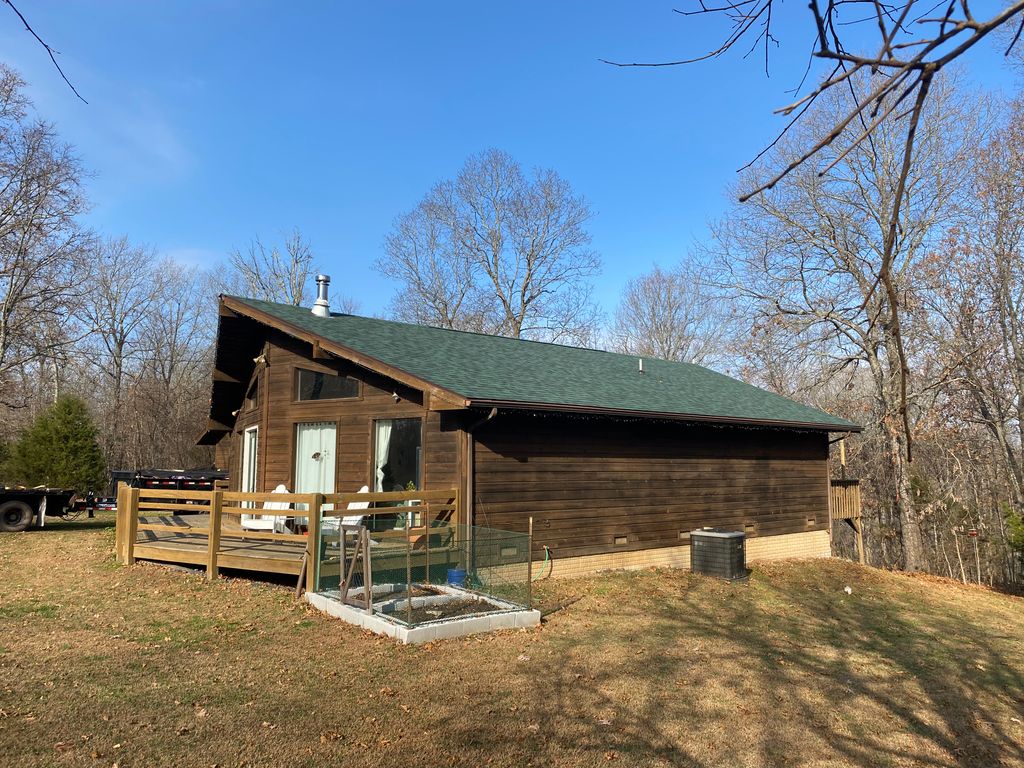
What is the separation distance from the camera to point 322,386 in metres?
12.3

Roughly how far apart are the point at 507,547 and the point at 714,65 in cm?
658

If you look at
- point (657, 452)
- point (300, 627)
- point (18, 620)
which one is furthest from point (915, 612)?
point (18, 620)

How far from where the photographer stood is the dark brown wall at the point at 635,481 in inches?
412

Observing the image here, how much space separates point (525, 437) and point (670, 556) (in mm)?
3929

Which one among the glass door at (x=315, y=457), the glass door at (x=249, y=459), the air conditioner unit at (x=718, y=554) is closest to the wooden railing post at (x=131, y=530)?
the glass door at (x=315, y=457)

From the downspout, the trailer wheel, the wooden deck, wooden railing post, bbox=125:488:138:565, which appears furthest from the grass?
the trailer wheel

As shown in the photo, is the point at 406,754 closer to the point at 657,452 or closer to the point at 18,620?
the point at 18,620

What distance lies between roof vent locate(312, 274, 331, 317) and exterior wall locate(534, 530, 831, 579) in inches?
248

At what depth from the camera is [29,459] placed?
2236 cm

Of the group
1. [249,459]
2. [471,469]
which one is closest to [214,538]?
[471,469]

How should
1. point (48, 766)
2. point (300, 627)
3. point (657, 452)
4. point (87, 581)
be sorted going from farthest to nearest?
point (657, 452) → point (87, 581) → point (300, 627) → point (48, 766)

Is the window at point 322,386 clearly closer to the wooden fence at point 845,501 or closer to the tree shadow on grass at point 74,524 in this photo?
Result: the tree shadow on grass at point 74,524

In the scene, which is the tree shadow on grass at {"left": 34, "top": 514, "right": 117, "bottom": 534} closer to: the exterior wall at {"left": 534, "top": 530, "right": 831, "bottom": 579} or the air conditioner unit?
the exterior wall at {"left": 534, "top": 530, "right": 831, "bottom": 579}

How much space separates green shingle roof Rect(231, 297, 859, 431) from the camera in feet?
35.1
